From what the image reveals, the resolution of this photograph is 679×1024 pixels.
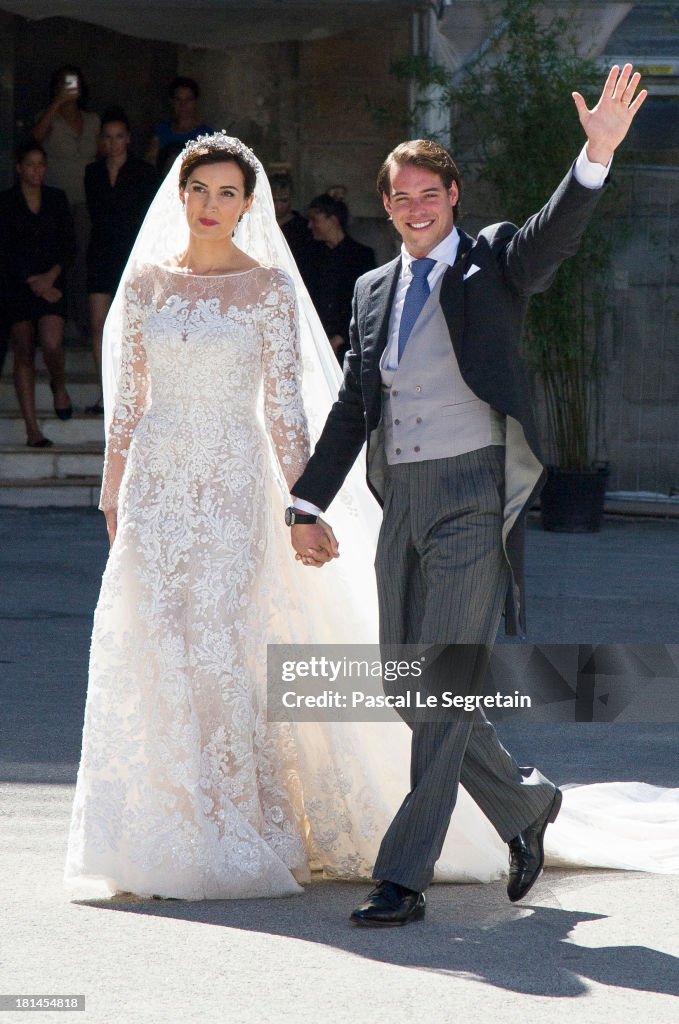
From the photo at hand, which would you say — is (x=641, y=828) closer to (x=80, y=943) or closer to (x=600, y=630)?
(x=80, y=943)

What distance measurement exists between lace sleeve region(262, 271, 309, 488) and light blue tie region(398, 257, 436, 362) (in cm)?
47

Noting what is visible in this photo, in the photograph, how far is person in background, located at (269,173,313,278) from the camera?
11.5m

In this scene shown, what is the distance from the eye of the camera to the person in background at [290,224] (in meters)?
11.5

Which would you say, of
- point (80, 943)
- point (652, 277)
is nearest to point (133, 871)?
point (80, 943)

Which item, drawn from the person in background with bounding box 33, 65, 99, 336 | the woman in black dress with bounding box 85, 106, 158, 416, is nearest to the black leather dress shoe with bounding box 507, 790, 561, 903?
the woman in black dress with bounding box 85, 106, 158, 416

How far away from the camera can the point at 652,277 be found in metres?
12.1

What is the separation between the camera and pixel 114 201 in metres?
12.0

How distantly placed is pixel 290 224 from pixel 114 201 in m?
1.32

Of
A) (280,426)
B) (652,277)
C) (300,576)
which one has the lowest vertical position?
(300,576)

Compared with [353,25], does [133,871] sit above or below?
below

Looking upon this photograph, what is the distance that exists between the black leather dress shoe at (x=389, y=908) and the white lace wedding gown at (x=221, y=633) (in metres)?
0.33

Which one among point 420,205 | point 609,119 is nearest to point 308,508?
point 420,205

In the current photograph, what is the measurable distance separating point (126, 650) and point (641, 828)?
1685 mm

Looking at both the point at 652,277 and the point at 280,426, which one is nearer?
the point at 280,426
